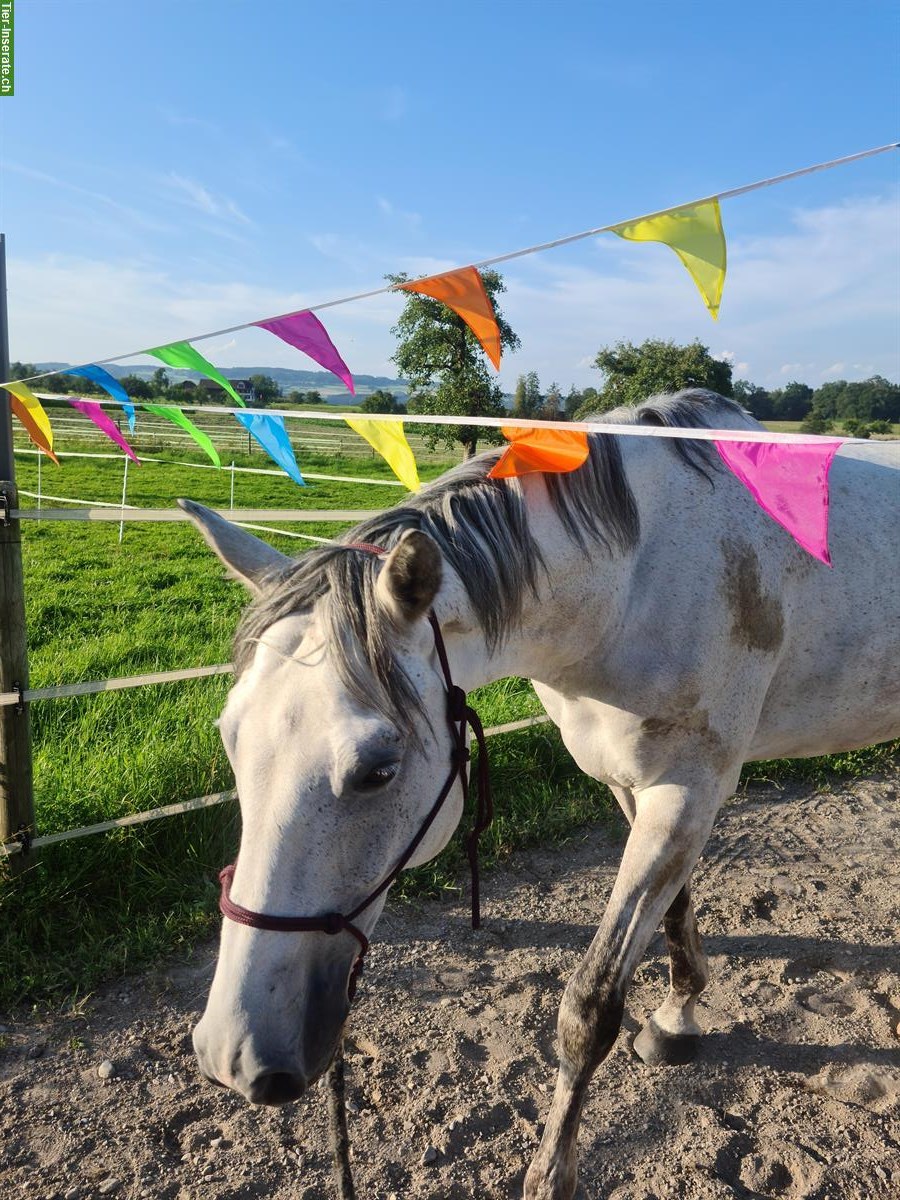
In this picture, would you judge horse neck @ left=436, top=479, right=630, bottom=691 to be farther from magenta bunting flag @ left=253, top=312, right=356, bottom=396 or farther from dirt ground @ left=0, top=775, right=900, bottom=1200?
dirt ground @ left=0, top=775, right=900, bottom=1200

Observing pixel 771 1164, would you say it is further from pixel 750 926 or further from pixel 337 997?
pixel 337 997

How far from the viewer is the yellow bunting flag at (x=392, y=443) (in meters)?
2.51

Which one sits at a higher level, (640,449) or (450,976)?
(640,449)

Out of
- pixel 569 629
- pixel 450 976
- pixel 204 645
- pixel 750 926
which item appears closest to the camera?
pixel 569 629

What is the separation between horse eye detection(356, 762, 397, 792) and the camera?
4.74 feet

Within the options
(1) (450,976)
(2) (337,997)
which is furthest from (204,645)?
(2) (337,997)

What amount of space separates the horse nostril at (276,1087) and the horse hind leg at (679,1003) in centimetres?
150

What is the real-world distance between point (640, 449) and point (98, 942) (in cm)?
259

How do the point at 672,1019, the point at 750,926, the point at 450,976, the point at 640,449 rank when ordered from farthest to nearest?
the point at 750,926 < the point at 450,976 < the point at 672,1019 < the point at 640,449

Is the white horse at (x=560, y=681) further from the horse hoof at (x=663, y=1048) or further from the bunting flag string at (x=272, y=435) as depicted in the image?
the bunting flag string at (x=272, y=435)

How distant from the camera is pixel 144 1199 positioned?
201cm

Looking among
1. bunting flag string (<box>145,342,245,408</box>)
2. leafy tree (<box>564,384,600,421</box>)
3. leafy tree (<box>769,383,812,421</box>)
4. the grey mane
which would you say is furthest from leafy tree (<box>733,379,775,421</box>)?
bunting flag string (<box>145,342,245,408</box>)

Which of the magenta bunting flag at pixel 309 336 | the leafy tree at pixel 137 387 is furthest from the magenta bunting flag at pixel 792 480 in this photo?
the leafy tree at pixel 137 387

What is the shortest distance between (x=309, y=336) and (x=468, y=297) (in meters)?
0.67
